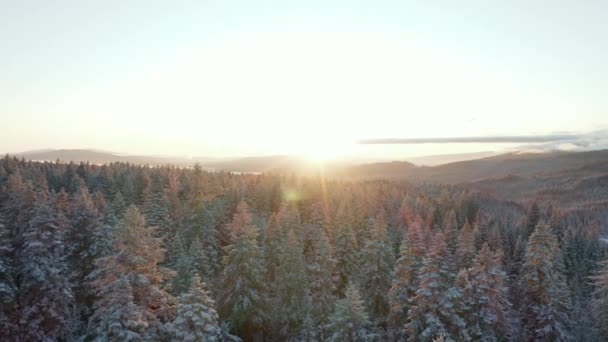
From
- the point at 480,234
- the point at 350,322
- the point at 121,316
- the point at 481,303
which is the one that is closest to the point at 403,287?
the point at 481,303

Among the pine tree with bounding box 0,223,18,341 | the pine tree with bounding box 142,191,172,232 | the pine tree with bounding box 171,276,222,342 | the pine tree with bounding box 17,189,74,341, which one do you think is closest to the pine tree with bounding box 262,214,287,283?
the pine tree with bounding box 142,191,172,232

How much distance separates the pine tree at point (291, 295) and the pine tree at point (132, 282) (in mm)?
18628

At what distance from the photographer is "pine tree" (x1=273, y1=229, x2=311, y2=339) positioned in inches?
1719

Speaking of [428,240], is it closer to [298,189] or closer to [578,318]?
[578,318]

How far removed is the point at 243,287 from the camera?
4247 centimetres

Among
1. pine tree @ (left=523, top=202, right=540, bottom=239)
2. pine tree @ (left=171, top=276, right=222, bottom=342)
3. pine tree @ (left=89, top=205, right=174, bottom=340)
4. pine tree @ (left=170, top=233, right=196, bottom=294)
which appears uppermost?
pine tree @ (left=89, top=205, right=174, bottom=340)

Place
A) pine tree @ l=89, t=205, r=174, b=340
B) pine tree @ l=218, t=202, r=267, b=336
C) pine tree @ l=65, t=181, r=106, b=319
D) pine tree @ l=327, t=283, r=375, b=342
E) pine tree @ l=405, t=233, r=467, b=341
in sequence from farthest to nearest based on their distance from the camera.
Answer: pine tree @ l=218, t=202, r=267, b=336, pine tree @ l=65, t=181, r=106, b=319, pine tree @ l=327, t=283, r=375, b=342, pine tree @ l=405, t=233, r=467, b=341, pine tree @ l=89, t=205, r=174, b=340

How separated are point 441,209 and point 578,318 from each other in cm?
4818

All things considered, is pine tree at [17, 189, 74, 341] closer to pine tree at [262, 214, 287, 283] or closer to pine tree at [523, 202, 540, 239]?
pine tree at [262, 214, 287, 283]

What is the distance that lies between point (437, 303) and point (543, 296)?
41.1 feet

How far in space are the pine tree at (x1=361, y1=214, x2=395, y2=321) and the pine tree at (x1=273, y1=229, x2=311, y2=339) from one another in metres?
6.47

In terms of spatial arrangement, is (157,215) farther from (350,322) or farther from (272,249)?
(350,322)

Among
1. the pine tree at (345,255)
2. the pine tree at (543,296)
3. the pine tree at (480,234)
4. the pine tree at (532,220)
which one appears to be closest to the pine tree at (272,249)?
the pine tree at (345,255)

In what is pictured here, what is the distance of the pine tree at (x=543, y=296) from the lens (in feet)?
123
